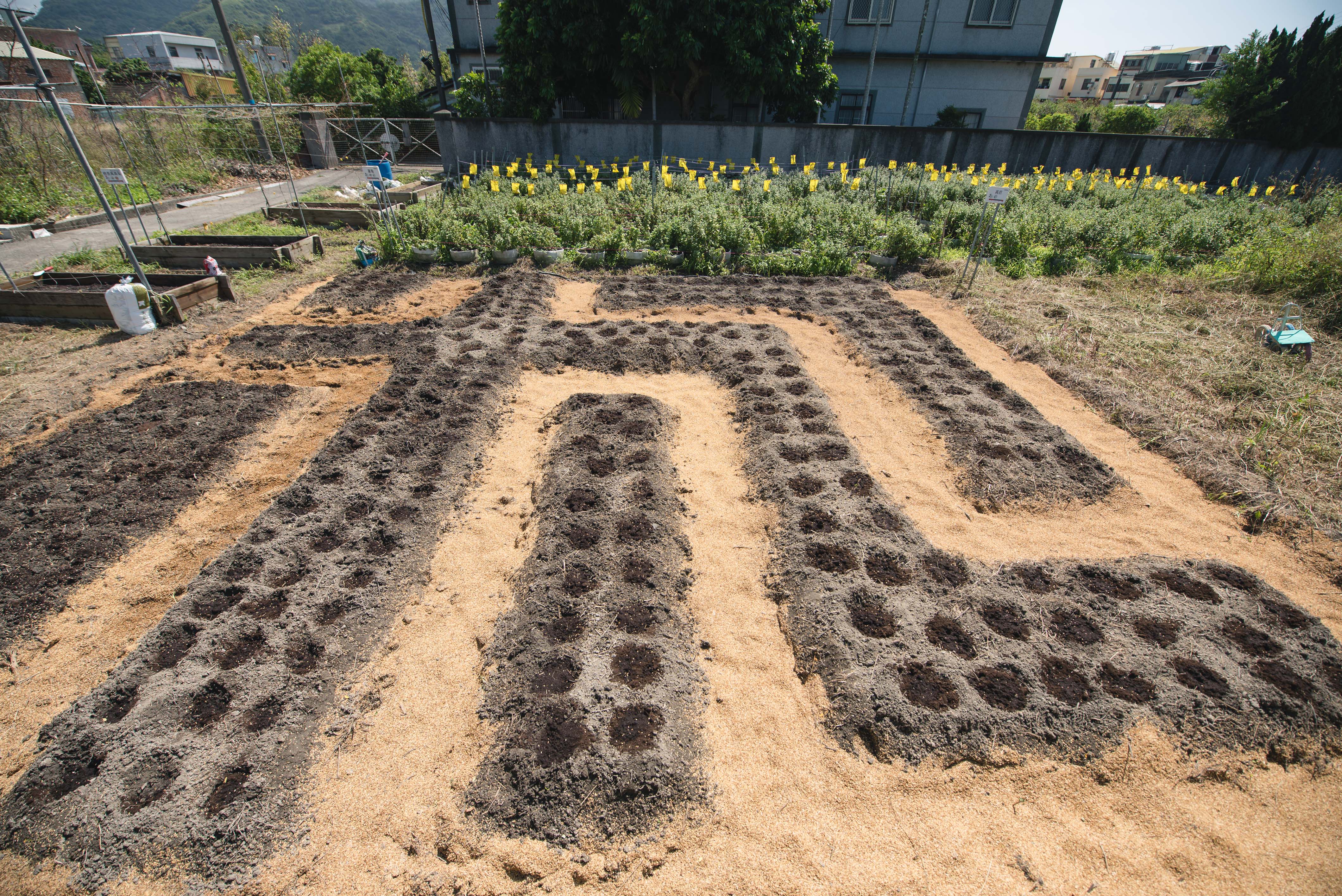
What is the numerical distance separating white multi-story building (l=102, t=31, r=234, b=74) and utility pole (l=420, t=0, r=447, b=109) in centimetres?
4479

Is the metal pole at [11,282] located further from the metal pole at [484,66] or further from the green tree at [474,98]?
the metal pole at [484,66]

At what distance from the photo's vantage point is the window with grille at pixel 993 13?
58.0 feet

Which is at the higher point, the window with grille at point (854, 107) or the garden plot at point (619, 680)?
the window with grille at point (854, 107)

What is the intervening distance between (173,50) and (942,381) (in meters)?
87.7

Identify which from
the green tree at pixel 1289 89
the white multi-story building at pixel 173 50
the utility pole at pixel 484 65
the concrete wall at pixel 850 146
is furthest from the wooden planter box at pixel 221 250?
the white multi-story building at pixel 173 50

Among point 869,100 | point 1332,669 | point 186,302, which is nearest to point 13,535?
point 186,302

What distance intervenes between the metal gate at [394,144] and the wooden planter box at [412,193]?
6.67m

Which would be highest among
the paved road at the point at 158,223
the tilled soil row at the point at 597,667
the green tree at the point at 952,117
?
the green tree at the point at 952,117

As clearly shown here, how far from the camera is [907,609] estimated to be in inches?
139

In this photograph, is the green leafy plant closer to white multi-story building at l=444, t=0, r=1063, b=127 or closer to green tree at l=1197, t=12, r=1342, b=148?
white multi-story building at l=444, t=0, r=1063, b=127

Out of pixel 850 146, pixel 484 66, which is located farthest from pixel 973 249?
pixel 484 66

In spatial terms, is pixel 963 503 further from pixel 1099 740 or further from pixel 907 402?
pixel 1099 740

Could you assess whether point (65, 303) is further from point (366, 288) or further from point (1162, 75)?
point (1162, 75)

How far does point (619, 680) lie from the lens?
310 centimetres
